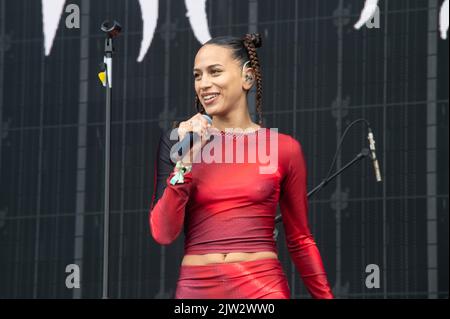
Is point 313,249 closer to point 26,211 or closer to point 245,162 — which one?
point 245,162

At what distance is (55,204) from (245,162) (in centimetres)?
4604

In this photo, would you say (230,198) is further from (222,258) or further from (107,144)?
(107,144)

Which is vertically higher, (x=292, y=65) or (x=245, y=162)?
(x=292, y=65)

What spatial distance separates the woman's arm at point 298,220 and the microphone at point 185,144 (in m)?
0.88

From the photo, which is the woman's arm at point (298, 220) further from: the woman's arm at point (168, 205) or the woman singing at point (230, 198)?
the woman's arm at point (168, 205)

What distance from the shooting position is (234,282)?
404 inches

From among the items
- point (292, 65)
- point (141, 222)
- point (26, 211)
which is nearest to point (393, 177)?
point (292, 65)

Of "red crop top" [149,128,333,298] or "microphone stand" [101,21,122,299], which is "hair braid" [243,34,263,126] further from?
"microphone stand" [101,21,122,299]

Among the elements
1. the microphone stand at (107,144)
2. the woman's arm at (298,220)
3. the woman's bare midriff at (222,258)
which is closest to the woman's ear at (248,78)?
the woman's arm at (298,220)

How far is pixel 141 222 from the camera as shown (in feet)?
181

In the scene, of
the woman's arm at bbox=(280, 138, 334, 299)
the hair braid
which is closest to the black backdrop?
the woman's arm at bbox=(280, 138, 334, 299)

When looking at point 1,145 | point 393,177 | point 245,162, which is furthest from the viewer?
point 1,145

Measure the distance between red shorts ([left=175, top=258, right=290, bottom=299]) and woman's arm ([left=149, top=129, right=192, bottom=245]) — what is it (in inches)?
13.0

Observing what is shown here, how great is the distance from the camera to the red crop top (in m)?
10.2
